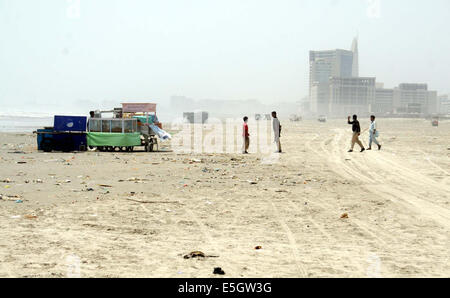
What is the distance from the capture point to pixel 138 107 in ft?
72.9

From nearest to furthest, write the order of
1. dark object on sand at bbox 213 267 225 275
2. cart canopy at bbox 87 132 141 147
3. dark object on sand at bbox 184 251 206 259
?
dark object on sand at bbox 213 267 225 275
dark object on sand at bbox 184 251 206 259
cart canopy at bbox 87 132 141 147

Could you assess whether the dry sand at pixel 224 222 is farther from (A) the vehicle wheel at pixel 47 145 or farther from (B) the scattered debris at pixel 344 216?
(A) the vehicle wheel at pixel 47 145

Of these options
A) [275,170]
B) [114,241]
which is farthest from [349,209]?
[275,170]

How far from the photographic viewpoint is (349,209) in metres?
8.20

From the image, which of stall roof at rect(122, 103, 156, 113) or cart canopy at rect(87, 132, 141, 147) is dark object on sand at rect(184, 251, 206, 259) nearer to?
cart canopy at rect(87, 132, 141, 147)

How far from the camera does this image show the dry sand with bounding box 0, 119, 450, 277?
4.88 meters

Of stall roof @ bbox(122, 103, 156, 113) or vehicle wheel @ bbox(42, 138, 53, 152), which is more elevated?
stall roof @ bbox(122, 103, 156, 113)

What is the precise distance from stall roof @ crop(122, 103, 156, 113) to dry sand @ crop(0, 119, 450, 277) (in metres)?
8.69

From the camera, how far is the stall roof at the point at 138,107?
22114mm

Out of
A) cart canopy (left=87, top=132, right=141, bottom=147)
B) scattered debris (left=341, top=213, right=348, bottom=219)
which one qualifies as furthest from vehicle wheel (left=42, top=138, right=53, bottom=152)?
scattered debris (left=341, top=213, right=348, bottom=219)

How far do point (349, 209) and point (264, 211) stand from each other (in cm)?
156
